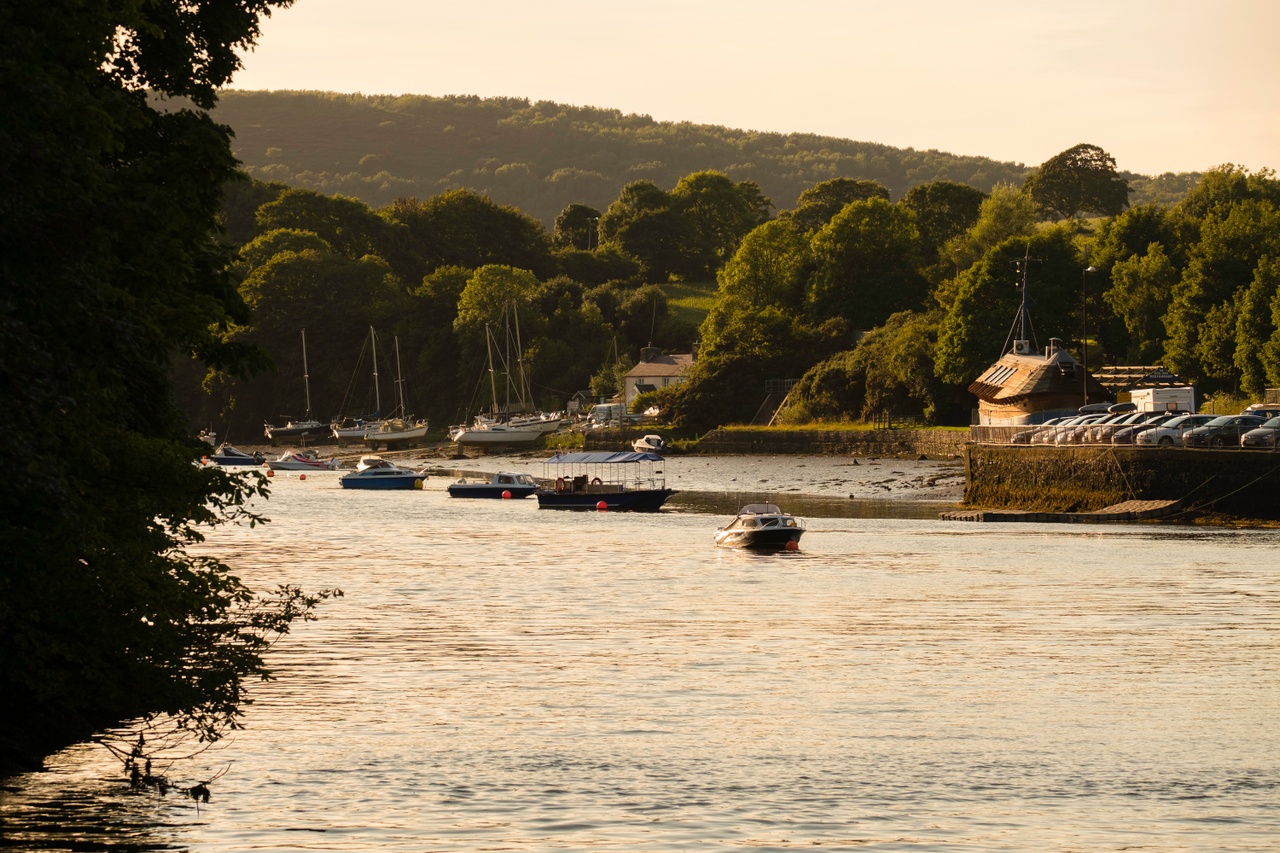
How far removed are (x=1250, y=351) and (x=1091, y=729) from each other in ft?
267

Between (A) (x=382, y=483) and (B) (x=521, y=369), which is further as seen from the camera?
(B) (x=521, y=369)

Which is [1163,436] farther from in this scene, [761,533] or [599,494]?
[599,494]

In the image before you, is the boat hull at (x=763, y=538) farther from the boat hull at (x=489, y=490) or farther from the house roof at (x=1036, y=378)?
the boat hull at (x=489, y=490)

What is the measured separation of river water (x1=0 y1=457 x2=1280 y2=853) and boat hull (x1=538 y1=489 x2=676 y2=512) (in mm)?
26297

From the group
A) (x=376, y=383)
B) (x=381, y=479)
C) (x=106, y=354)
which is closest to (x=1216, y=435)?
(x=106, y=354)

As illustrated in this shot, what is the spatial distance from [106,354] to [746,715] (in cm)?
1491

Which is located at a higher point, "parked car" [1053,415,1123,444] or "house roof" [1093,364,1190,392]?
"house roof" [1093,364,1190,392]

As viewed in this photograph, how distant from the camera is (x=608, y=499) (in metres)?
83.1

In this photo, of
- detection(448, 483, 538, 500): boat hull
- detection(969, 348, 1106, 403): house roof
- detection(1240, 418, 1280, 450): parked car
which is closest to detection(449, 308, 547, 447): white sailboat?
detection(448, 483, 538, 500): boat hull

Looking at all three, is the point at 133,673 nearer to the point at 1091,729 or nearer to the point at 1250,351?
the point at 1091,729

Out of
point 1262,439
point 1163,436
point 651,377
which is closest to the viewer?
point 1262,439

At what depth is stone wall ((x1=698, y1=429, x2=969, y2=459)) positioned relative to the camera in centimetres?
10750

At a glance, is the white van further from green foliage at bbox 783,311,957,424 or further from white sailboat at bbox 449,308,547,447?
green foliage at bbox 783,311,957,424

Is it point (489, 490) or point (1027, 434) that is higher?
point (1027, 434)
